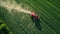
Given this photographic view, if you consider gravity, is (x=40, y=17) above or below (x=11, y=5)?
below

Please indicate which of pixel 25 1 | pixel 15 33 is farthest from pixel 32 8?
pixel 15 33

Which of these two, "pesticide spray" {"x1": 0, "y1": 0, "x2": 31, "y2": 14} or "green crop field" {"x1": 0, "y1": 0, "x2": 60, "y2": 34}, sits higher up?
"pesticide spray" {"x1": 0, "y1": 0, "x2": 31, "y2": 14}

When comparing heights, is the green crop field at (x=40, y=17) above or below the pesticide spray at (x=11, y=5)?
below

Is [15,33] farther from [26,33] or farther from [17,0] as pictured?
[17,0]

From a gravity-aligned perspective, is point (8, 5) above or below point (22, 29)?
above


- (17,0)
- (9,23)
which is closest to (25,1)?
(17,0)

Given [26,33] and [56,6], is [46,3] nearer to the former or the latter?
[56,6]
